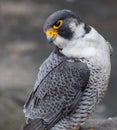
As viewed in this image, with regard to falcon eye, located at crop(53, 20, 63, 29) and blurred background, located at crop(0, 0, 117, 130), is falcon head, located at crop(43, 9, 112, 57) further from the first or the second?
blurred background, located at crop(0, 0, 117, 130)

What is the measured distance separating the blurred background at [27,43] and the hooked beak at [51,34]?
2.56 metres

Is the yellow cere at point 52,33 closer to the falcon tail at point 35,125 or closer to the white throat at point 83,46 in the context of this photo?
the white throat at point 83,46

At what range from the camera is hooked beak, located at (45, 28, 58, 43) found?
5176 millimetres

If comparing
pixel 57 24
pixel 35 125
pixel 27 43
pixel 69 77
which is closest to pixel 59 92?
pixel 69 77

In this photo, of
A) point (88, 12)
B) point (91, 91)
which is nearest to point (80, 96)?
point (91, 91)

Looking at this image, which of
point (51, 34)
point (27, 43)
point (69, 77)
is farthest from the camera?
point (27, 43)

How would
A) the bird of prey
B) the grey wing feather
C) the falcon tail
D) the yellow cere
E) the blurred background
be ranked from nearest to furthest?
the yellow cere, the bird of prey, the grey wing feather, the falcon tail, the blurred background

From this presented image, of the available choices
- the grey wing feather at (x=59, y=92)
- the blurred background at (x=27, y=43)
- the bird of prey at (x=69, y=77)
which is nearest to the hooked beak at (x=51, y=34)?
the bird of prey at (x=69, y=77)

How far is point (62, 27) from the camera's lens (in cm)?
527

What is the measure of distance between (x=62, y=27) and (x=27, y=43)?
5.91 meters

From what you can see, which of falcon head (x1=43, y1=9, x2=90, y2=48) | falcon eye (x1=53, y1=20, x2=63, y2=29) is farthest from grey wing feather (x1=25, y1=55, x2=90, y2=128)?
falcon eye (x1=53, y1=20, x2=63, y2=29)

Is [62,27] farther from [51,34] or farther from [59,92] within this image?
[59,92]

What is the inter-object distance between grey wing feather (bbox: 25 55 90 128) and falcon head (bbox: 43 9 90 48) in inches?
9.5

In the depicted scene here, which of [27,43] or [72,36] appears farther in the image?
[27,43]
